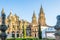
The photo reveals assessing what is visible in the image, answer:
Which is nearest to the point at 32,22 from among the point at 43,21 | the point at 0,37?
→ the point at 43,21

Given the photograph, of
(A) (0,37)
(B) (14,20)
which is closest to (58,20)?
(A) (0,37)

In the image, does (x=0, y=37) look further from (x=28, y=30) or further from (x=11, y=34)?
(x=28, y=30)

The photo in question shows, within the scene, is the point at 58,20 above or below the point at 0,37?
above

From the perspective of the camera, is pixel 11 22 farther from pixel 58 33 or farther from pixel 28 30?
pixel 58 33

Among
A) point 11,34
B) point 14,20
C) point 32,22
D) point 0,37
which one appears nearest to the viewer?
point 0,37

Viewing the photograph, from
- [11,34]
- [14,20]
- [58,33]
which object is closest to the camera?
[58,33]

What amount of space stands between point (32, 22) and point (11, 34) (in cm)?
1015

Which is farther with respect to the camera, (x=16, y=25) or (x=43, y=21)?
(x=43, y=21)

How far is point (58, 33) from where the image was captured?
25.5 ft

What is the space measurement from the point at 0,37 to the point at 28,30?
132ft

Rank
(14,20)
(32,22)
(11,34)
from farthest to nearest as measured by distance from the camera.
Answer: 1. (32,22)
2. (14,20)
3. (11,34)

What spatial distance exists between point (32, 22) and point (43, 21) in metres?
3.94

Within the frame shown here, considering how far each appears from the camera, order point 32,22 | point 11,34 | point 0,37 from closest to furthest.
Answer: point 0,37
point 11,34
point 32,22

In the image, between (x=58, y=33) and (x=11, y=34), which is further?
(x=11, y=34)
